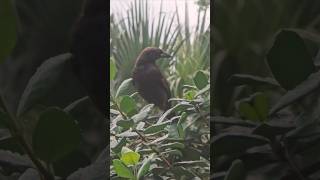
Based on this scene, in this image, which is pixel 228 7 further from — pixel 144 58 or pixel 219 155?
pixel 219 155

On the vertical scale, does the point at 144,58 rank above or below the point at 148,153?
above

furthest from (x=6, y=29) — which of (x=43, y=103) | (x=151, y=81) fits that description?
(x=151, y=81)

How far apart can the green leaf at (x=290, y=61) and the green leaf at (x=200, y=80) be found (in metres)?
0.25

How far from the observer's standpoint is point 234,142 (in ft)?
3.90

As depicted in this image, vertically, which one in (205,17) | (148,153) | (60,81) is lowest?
(148,153)

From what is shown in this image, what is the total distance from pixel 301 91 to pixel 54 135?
0.55 metres

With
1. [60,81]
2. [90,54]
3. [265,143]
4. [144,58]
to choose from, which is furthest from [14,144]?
[265,143]

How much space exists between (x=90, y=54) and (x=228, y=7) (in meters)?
0.38

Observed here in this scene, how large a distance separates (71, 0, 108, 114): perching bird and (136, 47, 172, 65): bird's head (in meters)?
0.11

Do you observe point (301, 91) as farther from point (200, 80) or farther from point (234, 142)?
point (200, 80)

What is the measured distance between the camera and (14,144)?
1.13 meters

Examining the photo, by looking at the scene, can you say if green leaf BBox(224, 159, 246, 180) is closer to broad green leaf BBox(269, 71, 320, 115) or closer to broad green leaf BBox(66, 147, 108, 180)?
broad green leaf BBox(269, 71, 320, 115)

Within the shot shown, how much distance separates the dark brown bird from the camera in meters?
1.38

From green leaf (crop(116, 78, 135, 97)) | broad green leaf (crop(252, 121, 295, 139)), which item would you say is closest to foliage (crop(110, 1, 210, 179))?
green leaf (crop(116, 78, 135, 97))
